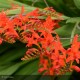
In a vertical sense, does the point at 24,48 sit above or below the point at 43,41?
below

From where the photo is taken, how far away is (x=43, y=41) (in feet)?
3.24

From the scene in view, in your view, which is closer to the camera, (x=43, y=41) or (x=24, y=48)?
(x=43, y=41)

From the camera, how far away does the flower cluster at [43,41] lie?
92 cm

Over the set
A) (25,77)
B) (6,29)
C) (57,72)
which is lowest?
(25,77)

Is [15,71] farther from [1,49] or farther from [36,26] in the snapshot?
[36,26]

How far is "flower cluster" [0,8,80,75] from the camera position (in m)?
0.92

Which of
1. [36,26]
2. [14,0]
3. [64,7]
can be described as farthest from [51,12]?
[14,0]

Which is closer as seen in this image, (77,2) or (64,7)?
(77,2)

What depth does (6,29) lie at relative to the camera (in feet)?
3.35

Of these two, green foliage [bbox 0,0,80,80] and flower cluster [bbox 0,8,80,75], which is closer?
flower cluster [bbox 0,8,80,75]

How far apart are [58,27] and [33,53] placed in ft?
0.94

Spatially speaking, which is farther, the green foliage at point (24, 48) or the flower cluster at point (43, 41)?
the green foliage at point (24, 48)

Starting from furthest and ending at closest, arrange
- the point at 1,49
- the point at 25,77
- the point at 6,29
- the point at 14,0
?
the point at 14,0, the point at 1,49, the point at 25,77, the point at 6,29

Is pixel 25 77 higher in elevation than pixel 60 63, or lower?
lower
